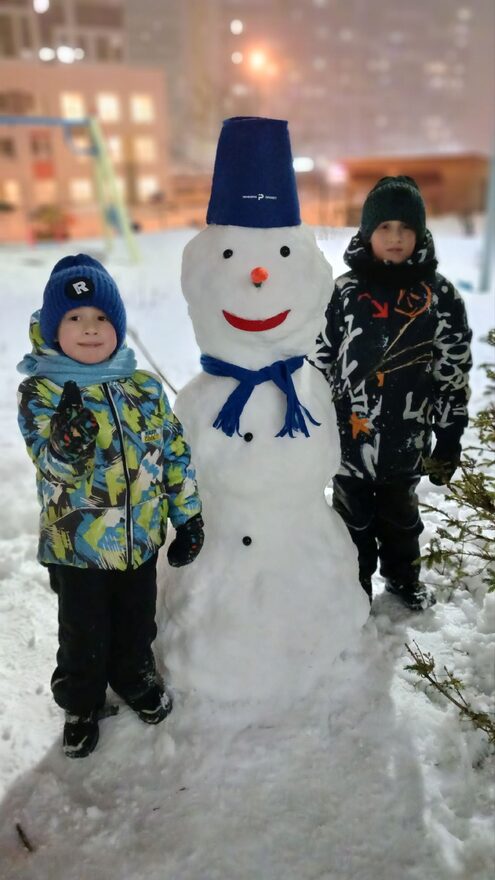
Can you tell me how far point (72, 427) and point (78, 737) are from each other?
110 cm

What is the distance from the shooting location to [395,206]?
2.34 meters

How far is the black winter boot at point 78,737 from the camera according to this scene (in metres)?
2.12

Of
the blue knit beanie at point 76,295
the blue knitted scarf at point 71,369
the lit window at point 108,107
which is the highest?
the lit window at point 108,107

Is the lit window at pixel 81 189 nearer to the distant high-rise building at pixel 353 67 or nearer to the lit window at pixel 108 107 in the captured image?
the lit window at pixel 108 107

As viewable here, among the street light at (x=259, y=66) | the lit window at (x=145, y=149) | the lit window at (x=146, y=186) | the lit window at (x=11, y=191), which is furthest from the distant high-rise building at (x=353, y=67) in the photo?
the lit window at (x=11, y=191)

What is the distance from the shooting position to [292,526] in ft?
7.50

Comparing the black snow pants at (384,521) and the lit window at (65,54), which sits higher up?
the lit window at (65,54)

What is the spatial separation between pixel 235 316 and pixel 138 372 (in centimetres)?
36

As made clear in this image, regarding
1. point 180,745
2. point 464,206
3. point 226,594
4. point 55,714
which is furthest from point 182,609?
point 464,206

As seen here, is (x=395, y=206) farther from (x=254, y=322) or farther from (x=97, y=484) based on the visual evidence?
(x=97, y=484)

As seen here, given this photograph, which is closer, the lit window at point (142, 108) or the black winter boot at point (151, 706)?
the black winter boot at point (151, 706)

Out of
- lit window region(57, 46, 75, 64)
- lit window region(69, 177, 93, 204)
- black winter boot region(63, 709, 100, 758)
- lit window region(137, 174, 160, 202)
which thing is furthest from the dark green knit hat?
lit window region(57, 46, 75, 64)

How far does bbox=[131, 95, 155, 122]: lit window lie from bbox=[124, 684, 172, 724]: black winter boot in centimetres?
2668

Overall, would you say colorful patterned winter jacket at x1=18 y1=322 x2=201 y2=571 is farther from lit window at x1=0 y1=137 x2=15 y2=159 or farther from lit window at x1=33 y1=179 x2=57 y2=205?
Result: lit window at x1=0 y1=137 x2=15 y2=159
